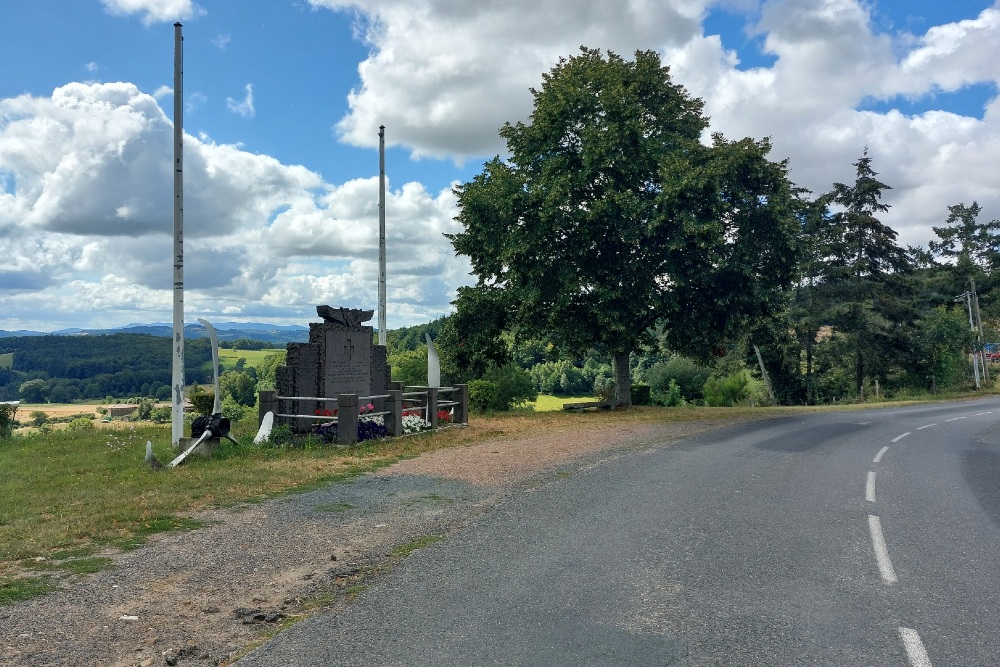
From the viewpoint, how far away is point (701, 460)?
1296 cm

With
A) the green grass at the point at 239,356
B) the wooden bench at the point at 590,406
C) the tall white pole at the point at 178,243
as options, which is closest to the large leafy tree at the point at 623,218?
the wooden bench at the point at 590,406

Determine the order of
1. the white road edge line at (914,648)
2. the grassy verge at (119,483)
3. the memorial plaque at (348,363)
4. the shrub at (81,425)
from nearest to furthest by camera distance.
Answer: the white road edge line at (914,648), the grassy verge at (119,483), the memorial plaque at (348,363), the shrub at (81,425)

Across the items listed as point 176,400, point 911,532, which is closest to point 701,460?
point 911,532

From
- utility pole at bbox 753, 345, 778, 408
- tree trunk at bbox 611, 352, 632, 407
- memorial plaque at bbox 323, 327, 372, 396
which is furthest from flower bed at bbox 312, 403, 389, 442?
utility pole at bbox 753, 345, 778, 408

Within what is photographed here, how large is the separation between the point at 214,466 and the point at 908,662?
11.1 m

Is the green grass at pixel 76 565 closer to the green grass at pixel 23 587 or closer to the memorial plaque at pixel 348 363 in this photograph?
the green grass at pixel 23 587

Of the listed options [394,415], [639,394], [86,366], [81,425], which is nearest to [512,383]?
[639,394]

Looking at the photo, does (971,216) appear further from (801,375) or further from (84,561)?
(84,561)

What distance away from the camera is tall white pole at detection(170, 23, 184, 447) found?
13.8 meters

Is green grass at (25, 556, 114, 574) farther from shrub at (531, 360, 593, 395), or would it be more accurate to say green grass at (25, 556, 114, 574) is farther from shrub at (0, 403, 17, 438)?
shrub at (531, 360, 593, 395)

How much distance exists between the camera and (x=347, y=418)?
1512 centimetres

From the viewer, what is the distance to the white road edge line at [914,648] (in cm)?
427

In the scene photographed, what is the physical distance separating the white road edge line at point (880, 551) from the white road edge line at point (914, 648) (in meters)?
1.25

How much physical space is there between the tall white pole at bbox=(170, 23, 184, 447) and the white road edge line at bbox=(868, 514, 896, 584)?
12.7 meters
